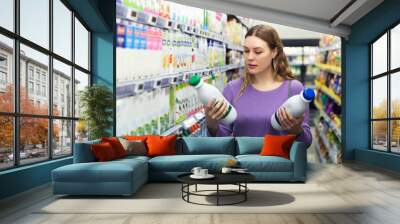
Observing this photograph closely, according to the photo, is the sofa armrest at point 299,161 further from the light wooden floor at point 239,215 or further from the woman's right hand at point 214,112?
the woman's right hand at point 214,112

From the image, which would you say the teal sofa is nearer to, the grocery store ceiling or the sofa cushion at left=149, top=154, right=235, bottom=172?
the sofa cushion at left=149, top=154, right=235, bottom=172

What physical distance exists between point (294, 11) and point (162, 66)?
275 centimetres

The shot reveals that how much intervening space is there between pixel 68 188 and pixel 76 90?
2.96 m

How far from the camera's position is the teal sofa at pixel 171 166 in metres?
4.50

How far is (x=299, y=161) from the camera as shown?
5625 millimetres

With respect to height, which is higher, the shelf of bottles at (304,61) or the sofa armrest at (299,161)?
the shelf of bottles at (304,61)

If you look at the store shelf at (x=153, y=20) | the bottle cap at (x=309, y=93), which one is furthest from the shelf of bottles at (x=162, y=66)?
the bottle cap at (x=309, y=93)

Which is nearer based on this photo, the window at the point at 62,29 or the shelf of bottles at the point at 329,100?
the window at the point at 62,29

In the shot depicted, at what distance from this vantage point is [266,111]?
748 cm

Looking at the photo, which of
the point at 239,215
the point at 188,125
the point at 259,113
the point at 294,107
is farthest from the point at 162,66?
the point at 239,215

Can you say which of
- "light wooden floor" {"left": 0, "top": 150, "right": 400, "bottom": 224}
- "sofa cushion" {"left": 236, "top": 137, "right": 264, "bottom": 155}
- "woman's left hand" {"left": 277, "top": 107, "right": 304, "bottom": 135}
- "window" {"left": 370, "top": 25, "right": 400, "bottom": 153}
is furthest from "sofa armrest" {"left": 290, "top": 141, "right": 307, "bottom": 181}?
"window" {"left": 370, "top": 25, "right": 400, "bottom": 153}

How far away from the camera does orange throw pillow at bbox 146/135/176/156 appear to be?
6141 mm

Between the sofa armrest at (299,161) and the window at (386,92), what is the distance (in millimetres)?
2696

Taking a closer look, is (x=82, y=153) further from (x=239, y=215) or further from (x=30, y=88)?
(x=239, y=215)
